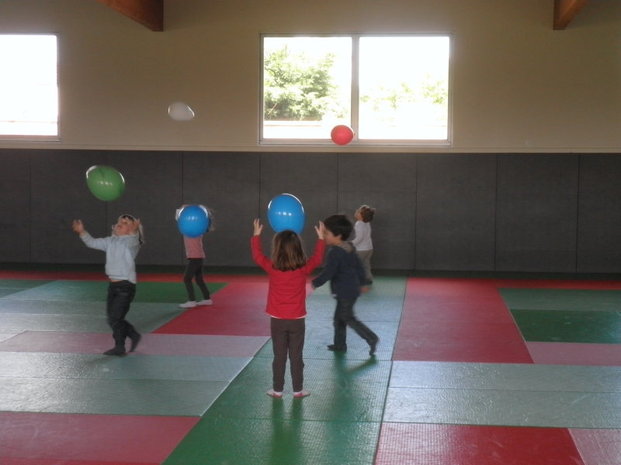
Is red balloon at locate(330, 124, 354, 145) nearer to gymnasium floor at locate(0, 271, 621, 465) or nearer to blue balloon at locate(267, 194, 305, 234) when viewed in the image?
gymnasium floor at locate(0, 271, 621, 465)

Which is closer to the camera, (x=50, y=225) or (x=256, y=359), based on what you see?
(x=256, y=359)

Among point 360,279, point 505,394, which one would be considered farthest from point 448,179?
point 505,394

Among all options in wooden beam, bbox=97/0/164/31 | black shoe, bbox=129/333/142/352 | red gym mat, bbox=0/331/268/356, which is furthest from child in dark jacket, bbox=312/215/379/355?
wooden beam, bbox=97/0/164/31

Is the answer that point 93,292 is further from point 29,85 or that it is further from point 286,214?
point 286,214

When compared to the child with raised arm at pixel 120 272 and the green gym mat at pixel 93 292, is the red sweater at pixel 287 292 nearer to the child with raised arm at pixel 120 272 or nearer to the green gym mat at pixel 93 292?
the child with raised arm at pixel 120 272

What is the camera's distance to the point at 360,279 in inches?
299

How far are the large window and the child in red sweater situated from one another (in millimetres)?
8142

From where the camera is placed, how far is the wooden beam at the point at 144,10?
40.0 feet

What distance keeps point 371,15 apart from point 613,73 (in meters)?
4.25

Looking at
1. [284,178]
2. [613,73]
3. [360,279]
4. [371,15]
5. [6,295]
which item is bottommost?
[6,295]

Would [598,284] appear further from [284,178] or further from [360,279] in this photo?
[360,279]

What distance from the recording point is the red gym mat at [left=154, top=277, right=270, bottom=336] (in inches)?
345

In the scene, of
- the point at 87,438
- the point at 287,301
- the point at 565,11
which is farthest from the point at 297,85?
the point at 87,438

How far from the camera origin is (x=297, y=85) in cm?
1402
